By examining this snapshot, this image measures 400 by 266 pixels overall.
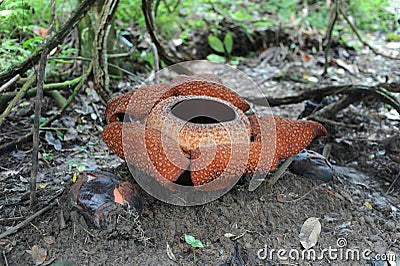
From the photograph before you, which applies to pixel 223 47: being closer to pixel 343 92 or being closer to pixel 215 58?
pixel 215 58

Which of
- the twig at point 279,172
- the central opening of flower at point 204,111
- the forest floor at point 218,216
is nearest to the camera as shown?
the forest floor at point 218,216

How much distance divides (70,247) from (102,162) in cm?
119

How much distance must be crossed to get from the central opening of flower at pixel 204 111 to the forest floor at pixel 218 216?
398mm

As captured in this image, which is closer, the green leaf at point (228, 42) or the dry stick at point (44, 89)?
the dry stick at point (44, 89)

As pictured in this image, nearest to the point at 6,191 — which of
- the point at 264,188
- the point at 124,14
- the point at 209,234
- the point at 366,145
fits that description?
the point at 209,234

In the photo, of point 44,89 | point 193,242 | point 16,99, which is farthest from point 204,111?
point 44,89

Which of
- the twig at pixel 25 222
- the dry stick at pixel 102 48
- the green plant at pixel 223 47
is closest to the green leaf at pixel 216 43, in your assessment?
the green plant at pixel 223 47

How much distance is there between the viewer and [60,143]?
3566 millimetres

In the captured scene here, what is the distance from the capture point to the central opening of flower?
2.52 metres

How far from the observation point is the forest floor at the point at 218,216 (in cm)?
228

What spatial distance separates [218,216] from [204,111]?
0.58 m

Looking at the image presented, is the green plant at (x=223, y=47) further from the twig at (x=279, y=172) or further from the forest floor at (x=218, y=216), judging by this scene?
the twig at (x=279, y=172)

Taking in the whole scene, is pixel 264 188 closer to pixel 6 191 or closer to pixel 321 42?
pixel 6 191

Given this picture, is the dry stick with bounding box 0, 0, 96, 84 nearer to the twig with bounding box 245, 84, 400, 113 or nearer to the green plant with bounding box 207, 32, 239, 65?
the twig with bounding box 245, 84, 400, 113
